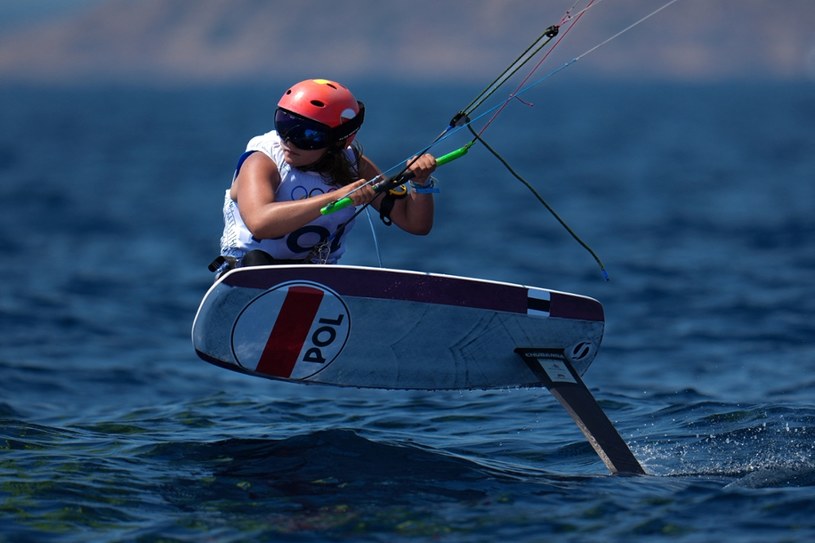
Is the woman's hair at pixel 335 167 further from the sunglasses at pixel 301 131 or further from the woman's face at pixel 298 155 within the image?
the sunglasses at pixel 301 131

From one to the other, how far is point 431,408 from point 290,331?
2620mm

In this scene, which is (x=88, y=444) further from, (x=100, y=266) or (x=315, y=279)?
(x=100, y=266)

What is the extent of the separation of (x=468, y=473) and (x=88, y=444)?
274 centimetres

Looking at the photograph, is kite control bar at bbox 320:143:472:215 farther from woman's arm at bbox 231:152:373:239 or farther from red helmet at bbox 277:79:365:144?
red helmet at bbox 277:79:365:144

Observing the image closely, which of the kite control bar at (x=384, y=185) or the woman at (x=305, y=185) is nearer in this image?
the kite control bar at (x=384, y=185)

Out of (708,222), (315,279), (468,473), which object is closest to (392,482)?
(468,473)

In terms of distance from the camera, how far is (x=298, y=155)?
750cm

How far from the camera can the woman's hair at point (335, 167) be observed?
7625 millimetres

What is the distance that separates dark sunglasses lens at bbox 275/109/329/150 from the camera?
289 inches

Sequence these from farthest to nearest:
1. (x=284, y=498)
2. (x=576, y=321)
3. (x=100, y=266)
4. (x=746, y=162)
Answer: (x=746, y=162) < (x=100, y=266) < (x=576, y=321) < (x=284, y=498)

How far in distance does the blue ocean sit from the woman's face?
1444mm

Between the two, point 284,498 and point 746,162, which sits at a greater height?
point 746,162

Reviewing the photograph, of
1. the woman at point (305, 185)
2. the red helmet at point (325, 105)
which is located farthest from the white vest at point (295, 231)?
the red helmet at point (325, 105)

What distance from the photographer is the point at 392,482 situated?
23.2ft
